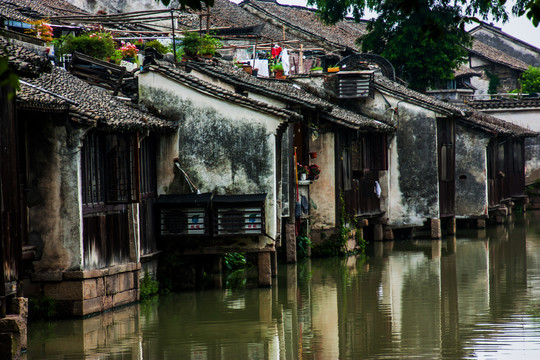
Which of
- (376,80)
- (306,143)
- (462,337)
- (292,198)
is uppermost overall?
(376,80)

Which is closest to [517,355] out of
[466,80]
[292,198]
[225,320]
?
[225,320]

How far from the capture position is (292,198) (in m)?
19.6

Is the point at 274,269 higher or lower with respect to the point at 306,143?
lower

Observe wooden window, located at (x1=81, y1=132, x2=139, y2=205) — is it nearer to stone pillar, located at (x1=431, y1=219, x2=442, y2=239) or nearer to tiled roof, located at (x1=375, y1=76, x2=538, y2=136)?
tiled roof, located at (x1=375, y1=76, x2=538, y2=136)

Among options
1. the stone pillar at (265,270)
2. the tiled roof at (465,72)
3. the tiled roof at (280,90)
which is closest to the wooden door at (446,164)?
the tiled roof at (280,90)

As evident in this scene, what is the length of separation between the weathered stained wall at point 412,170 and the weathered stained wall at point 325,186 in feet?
14.3

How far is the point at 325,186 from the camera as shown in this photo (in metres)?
22.4

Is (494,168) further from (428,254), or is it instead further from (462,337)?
(462,337)

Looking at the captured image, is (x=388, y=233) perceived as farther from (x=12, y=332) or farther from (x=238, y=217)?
(x=12, y=332)

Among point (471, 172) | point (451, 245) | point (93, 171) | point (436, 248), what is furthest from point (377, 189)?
point (93, 171)

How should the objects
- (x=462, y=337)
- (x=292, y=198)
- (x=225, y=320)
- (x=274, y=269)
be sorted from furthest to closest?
(x=292, y=198) → (x=274, y=269) → (x=225, y=320) → (x=462, y=337)

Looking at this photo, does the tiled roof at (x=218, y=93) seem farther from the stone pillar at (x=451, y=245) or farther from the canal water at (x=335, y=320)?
the stone pillar at (x=451, y=245)

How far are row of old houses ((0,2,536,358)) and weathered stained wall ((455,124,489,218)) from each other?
2848 mm

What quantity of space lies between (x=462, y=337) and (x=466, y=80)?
3887 cm
